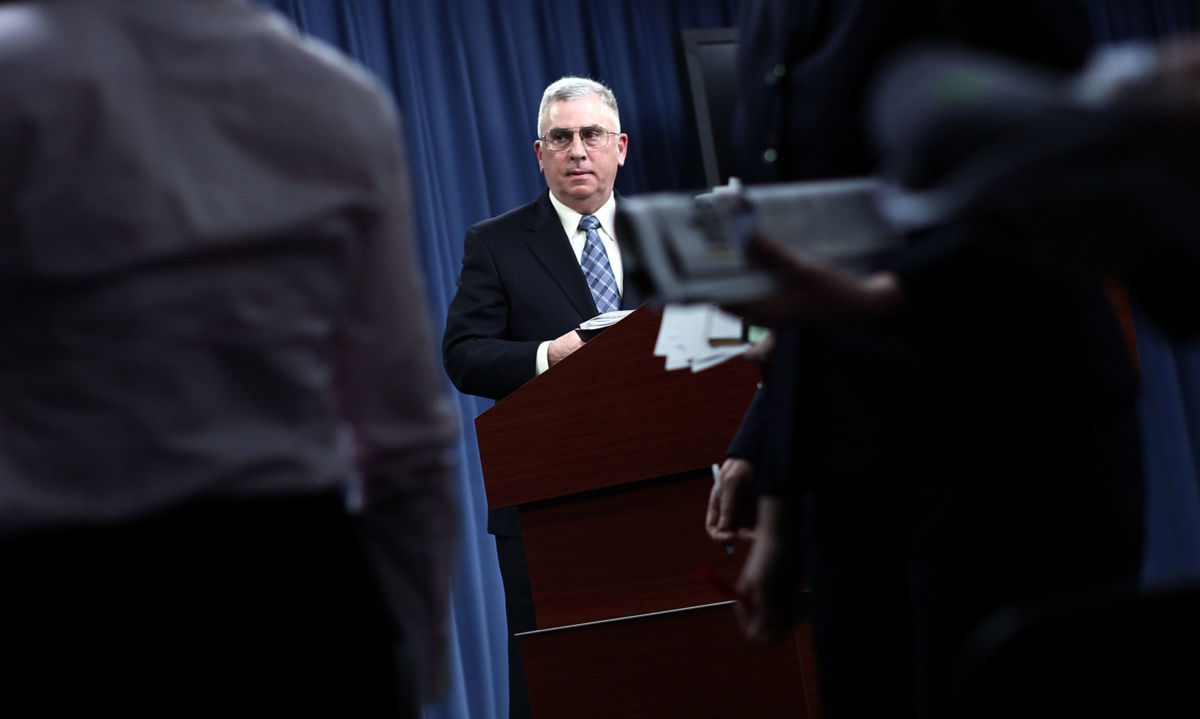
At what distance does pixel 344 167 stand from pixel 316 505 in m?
0.26

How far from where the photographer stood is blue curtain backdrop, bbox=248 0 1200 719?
4.38 m

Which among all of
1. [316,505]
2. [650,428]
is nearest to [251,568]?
[316,505]

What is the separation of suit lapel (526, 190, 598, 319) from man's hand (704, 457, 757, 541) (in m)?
1.89

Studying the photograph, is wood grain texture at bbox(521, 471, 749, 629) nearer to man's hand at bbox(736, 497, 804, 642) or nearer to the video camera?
man's hand at bbox(736, 497, 804, 642)

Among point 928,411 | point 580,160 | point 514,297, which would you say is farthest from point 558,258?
point 928,411

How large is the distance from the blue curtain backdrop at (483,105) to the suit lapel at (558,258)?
1086mm

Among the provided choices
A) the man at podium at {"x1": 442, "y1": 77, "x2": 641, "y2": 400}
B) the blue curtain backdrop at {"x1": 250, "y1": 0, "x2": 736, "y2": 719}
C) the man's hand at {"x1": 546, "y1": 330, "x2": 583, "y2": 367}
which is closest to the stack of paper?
the man's hand at {"x1": 546, "y1": 330, "x2": 583, "y2": 367}

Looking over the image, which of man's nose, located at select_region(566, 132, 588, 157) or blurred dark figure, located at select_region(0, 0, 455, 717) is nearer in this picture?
blurred dark figure, located at select_region(0, 0, 455, 717)

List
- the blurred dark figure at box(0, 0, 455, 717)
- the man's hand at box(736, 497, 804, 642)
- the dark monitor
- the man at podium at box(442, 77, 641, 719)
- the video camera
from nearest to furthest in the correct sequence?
1. the video camera
2. the blurred dark figure at box(0, 0, 455, 717)
3. the man's hand at box(736, 497, 804, 642)
4. the man at podium at box(442, 77, 641, 719)
5. the dark monitor

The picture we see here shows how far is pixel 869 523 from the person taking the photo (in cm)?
104

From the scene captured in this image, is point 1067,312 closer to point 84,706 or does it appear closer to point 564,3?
point 84,706

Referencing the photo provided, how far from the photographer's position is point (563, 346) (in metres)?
2.86

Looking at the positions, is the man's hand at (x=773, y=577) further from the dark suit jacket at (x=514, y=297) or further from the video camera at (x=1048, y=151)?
the dark suit jacket at (x=514, y=297)

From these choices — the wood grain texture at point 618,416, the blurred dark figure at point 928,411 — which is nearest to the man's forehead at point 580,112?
the wood grain texture at point 618,416
